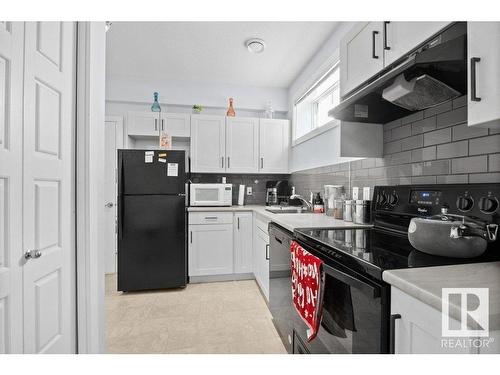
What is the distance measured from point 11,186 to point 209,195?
90.8 inches

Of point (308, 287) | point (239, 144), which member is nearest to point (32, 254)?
point (308, 287)

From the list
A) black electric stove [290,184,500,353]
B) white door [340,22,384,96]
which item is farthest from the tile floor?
white door [340,22,384,96]

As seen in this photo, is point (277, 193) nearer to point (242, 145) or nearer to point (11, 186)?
point (242, 145)

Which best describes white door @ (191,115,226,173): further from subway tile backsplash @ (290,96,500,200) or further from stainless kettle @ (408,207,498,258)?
stainless kettle @ (408,207,498,258)

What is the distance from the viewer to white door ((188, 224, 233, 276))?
2.92 m

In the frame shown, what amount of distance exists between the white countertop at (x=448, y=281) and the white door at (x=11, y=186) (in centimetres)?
129

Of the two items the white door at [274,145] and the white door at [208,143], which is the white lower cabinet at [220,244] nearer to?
the white door at [208,143]

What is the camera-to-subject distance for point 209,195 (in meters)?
3.17

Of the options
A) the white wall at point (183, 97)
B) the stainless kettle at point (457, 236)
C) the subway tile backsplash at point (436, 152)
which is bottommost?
the stainless kettle at point (457, 236)

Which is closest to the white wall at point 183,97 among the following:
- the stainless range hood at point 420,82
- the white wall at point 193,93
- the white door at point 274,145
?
the white wall at point 193,93

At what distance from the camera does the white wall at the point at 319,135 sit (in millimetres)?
2303
